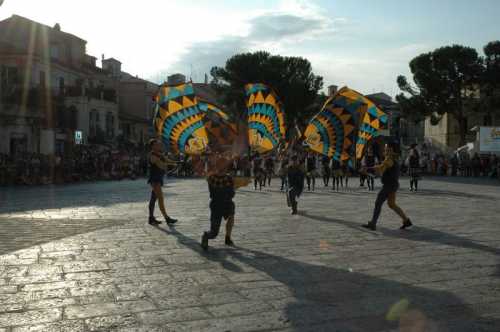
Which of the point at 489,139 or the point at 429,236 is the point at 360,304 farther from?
the point at 489,139

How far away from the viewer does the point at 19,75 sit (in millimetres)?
39750

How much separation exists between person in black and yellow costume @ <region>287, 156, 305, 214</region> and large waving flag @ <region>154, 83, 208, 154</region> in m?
3.53

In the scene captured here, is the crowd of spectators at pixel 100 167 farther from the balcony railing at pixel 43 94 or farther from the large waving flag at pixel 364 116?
the balcony railing at pixel 43 94

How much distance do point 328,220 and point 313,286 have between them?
596cm

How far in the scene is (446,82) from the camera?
54062 millimetres

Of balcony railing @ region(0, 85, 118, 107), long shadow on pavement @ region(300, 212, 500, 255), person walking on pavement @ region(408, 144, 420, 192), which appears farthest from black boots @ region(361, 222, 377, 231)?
balcony railing @ region(0, 85, 118, 107)

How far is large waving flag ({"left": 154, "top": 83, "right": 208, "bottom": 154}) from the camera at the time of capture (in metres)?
10.4

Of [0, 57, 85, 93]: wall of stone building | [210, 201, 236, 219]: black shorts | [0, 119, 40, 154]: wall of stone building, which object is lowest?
[210, 201, 236, 219]: black shorts

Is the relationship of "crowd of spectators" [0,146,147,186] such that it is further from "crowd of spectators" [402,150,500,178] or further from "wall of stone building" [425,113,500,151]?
"wall of stone building" [425,113,500,151]

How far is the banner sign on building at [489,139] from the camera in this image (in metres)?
41.0

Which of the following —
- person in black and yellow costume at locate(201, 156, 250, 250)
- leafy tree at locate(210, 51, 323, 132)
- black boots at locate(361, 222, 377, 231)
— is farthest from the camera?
leafy tree at locate(210, 51, 323, 132)

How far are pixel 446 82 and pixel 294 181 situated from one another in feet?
149

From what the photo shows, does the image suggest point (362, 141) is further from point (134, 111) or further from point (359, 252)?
point (134, 111)

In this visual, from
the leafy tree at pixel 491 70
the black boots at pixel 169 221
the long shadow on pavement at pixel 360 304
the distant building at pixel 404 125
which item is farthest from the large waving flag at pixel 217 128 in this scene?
the distant building at pixel 404 125
